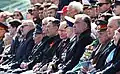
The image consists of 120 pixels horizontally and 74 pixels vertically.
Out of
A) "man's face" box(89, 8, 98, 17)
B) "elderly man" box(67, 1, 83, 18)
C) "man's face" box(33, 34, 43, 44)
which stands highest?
"elderly man" box(67, 1, 83, 18)

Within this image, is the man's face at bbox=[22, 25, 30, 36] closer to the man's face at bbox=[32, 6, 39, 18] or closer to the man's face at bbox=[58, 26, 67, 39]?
the man's face at bbox=[32, 6, 39, 18]

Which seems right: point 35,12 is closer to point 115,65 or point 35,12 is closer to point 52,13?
point 52,13

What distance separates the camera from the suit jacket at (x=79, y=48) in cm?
886

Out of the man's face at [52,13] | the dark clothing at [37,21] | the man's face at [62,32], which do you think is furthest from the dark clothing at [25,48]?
the man's face at [62,32]

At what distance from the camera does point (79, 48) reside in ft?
29.1

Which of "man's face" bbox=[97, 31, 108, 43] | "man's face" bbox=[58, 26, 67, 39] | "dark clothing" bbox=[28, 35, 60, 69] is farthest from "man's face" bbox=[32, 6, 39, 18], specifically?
"man's face" bbox=[97, 31, 108, 43]

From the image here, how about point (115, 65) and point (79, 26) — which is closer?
point (115, 65)

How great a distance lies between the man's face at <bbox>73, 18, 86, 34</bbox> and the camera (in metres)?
8.81

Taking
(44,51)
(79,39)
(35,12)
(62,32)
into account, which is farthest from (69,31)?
(35,12)

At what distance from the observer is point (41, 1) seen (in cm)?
1243

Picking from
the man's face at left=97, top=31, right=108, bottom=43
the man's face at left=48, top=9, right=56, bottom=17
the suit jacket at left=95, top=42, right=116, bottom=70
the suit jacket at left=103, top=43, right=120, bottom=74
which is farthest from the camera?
the man's face at left=48, top=9, right=56, bottom=17

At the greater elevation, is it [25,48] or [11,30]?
[11,30]

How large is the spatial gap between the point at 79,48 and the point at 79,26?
0.35 metres

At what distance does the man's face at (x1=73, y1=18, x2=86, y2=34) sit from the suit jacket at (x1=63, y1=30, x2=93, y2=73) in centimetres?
8
